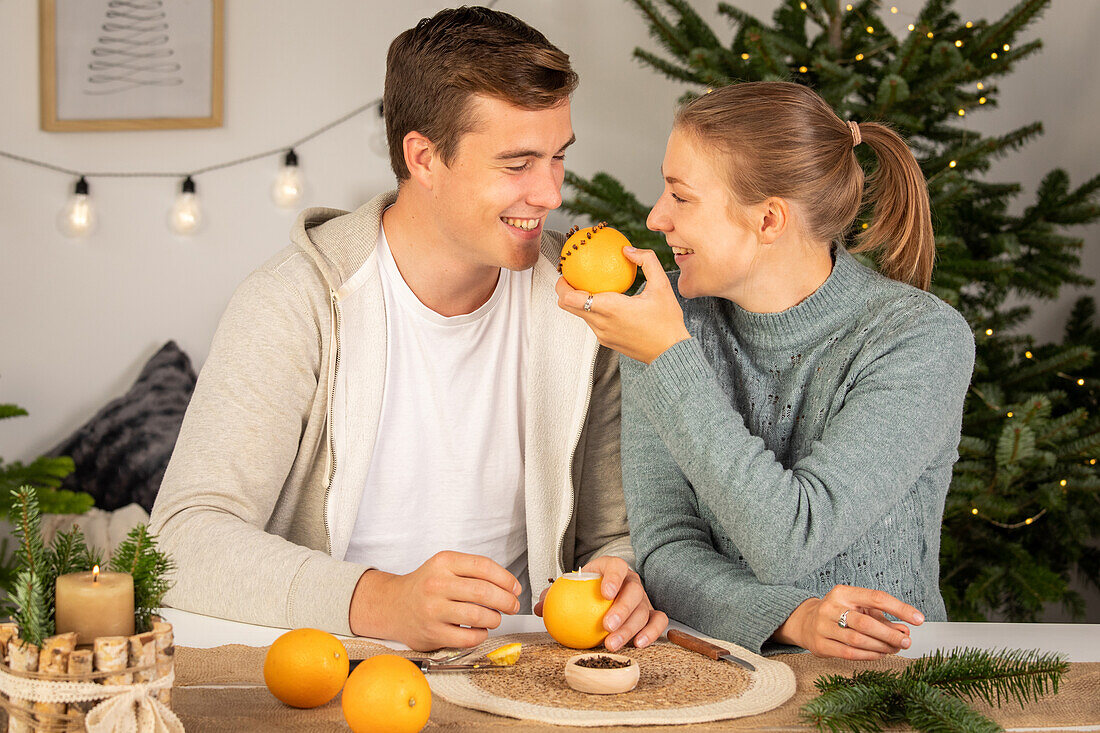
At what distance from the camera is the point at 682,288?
1.46 meters

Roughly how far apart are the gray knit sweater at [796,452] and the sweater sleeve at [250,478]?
0.44m

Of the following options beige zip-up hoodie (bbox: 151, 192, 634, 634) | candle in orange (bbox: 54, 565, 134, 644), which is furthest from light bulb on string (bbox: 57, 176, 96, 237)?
candle in orange (bbox: 54, 565, 134, 644)

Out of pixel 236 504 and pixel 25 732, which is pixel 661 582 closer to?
pixel 236 504

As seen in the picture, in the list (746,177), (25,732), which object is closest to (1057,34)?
(746,177)

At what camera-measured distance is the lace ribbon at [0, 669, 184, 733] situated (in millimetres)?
663

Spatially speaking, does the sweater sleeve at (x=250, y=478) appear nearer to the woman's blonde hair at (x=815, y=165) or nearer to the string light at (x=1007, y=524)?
the woman's blonde hair at (x=815, y=165)

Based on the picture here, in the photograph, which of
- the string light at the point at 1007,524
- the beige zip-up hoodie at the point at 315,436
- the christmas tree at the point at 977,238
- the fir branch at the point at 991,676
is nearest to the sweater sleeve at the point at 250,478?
the beige zip-up hoodie at the point at 315,436

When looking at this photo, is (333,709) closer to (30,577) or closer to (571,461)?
(30,577)

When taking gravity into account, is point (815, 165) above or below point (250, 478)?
above

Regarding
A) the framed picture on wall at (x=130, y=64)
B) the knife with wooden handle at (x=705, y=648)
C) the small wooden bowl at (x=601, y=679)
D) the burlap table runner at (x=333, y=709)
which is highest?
the framed picture on wall at (x=130, y=64)

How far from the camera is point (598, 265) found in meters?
1.38

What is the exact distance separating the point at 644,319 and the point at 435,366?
18.6 inches

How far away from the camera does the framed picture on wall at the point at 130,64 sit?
3.21 meters

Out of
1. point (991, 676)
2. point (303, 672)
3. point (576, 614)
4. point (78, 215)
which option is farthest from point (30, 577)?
point (78, 215)
